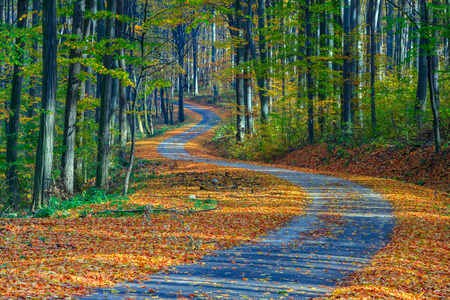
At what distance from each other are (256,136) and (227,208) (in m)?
12.9

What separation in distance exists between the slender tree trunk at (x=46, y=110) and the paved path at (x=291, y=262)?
6.24 m

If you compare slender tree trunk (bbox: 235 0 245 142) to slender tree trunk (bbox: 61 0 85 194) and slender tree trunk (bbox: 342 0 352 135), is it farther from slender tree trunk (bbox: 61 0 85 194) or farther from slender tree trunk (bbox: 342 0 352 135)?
slender tree trunk (bbox: 61 0 85 194)

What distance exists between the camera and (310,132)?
2006cm

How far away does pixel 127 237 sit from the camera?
22.6 feet

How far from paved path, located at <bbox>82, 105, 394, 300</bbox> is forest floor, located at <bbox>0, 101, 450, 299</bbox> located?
11.1 inches

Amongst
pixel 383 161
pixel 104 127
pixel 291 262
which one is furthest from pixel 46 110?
pixel 383 161

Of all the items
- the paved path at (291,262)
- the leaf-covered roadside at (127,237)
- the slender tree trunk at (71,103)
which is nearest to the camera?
the paved path at (291,262)

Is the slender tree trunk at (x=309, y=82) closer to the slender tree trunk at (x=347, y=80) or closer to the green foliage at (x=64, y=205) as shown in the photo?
the slender tree trunk at (x=347, y=80)

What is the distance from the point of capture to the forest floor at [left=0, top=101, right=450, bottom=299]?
4414mm

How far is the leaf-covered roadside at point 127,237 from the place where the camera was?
459 cm

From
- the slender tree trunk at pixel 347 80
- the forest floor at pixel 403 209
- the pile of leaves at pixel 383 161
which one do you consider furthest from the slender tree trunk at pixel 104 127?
the slender tree trunk at pixel 347 80

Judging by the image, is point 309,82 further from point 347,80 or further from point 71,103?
point 71,103

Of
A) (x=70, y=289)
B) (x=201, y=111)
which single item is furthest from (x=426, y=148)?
(x=201, y=111)

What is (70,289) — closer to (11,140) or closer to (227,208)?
(227,208)
